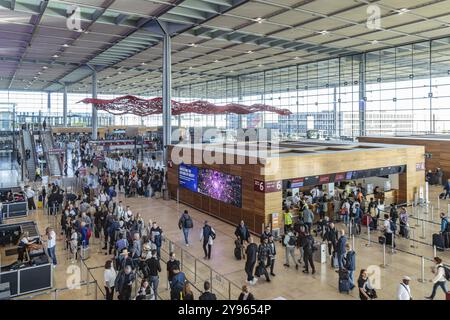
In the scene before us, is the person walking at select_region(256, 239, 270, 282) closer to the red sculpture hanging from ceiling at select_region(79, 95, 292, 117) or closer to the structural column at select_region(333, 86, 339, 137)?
the red sculpture hanging from ceiling at select_region(79, 95, 292, 117)

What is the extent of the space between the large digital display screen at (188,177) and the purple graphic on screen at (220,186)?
408 mm

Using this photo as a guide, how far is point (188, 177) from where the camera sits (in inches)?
744

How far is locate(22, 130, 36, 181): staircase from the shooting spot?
2668 centimetres

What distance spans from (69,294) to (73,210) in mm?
5400

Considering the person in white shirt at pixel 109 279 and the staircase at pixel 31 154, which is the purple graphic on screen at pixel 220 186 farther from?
the staircase at pixel 31 154

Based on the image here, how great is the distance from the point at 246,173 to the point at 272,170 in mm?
1236

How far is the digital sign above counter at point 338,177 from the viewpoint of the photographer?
14602mm

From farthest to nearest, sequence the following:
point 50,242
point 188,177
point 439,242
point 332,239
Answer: point 188,177 < point 439,242 < point 332,239 < point 50,242

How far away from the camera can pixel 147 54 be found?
3053 centimetres

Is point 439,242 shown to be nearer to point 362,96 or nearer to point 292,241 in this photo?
point 292,241

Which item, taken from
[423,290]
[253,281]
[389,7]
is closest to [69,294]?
[253,281]

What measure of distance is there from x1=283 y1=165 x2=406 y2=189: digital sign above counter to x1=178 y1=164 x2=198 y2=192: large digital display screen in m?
5.59

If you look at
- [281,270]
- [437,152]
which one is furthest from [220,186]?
[437,152]

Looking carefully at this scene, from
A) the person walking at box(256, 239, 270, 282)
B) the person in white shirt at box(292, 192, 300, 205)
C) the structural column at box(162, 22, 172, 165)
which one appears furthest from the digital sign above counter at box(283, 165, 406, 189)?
the structural column at box(162, 22, 172, 165)
